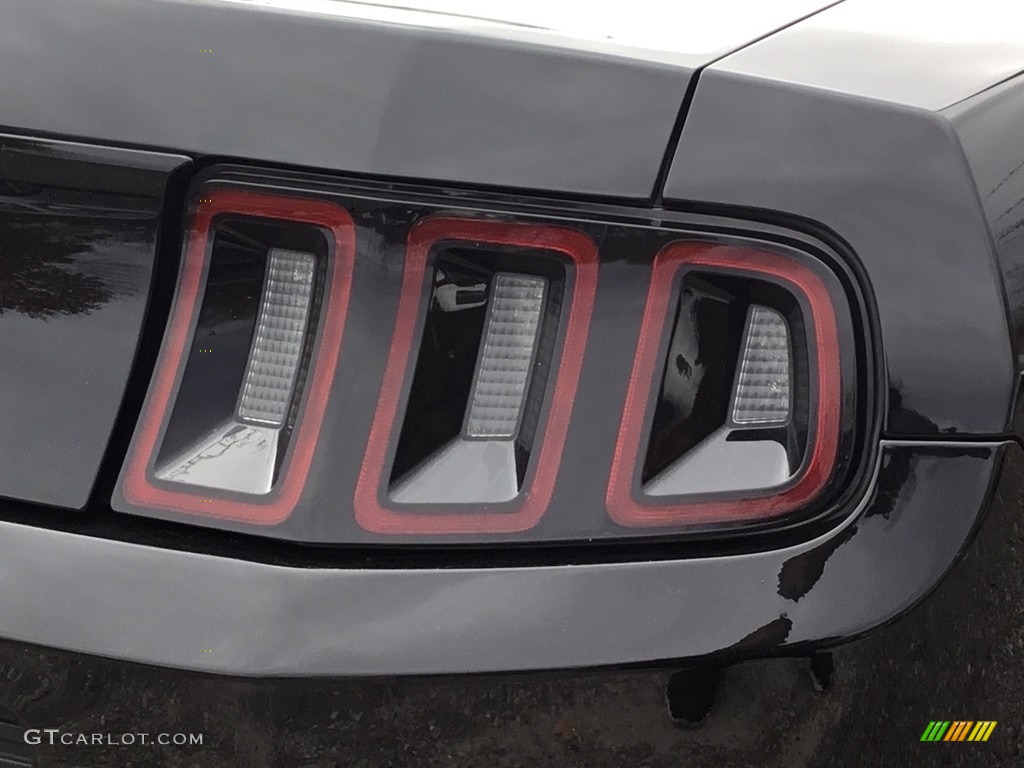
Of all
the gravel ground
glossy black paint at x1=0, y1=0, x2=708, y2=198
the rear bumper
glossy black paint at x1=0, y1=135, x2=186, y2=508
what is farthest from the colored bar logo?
glossy black paint at x1=0, y1=135, x2=186, y2=508

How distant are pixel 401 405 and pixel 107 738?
0.44 meters

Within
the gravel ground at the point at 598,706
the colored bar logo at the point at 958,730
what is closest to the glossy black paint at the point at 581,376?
the gravel ground at the point at 598,706

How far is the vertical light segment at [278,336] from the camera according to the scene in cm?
103

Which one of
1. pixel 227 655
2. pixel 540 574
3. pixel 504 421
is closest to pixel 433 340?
pixel 504 421

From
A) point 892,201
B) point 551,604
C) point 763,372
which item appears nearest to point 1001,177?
point 892,201

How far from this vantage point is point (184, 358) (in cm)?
107

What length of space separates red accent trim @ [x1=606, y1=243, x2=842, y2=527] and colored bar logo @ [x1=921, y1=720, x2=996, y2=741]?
0.86 feet

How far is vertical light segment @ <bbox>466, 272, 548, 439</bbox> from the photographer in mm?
1014

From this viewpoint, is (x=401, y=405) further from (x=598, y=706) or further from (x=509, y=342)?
(x=598, y=706)

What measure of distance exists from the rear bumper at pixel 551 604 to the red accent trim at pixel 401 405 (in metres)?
0.04

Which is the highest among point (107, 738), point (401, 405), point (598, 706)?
point (401, 405)

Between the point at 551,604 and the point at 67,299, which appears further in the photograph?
the point at 67,299

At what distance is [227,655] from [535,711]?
0.93 ft

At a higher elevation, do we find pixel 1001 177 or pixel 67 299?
pixel 1001 177
